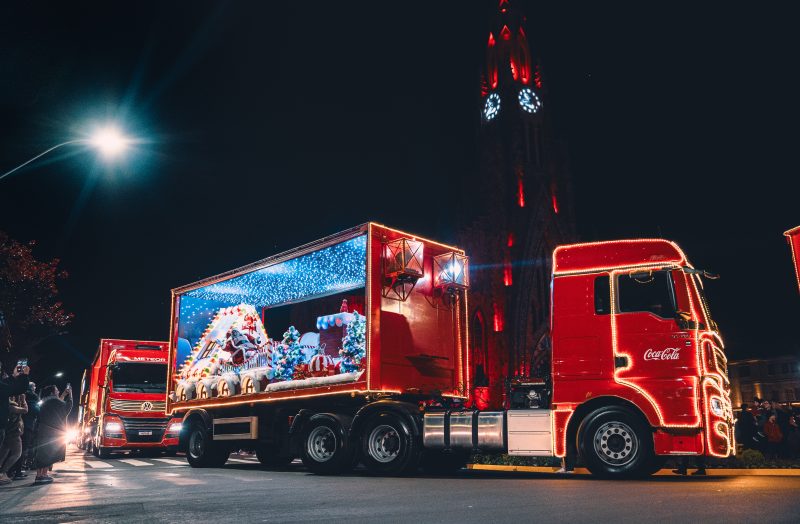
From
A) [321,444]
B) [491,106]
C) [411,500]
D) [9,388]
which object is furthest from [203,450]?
[491,106]

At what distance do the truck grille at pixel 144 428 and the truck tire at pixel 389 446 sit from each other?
11.0 metres

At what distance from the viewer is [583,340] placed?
950 centimetres

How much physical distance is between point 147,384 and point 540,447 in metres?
14.2

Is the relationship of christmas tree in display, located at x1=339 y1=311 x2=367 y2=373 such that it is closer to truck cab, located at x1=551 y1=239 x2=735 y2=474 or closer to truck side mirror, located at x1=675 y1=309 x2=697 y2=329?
truck cab, located at x1=551 y1=239 x2=735 y2=474

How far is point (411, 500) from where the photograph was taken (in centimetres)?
715

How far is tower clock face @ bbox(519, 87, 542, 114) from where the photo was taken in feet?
211

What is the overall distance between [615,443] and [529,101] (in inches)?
2349

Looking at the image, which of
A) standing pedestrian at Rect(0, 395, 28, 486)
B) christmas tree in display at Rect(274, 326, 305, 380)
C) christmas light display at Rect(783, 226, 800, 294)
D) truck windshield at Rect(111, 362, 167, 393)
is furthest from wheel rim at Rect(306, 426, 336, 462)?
truck windshield at Rect(111, 362, 167, 393)

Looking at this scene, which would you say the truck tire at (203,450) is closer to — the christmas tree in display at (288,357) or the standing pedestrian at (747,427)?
the christmas tree in display at (288,357)

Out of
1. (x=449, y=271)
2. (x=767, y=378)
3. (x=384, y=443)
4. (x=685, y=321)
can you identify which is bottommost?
(x=384, y=443)

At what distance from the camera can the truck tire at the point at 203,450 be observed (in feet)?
45.6

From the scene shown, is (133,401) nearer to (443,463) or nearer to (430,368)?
(443,463)

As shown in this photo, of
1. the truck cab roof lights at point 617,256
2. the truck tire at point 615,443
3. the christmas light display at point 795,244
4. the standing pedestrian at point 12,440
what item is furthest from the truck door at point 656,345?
the standing pedestrian at point 12,440

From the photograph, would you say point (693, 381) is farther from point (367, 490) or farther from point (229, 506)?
point (229, 506)
